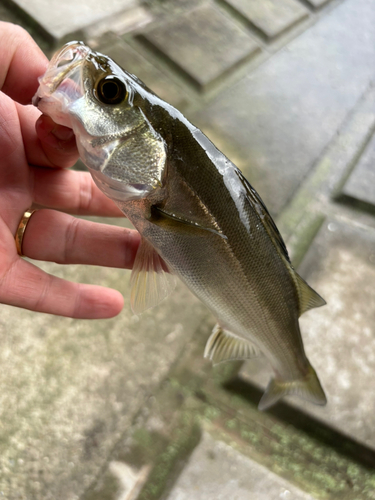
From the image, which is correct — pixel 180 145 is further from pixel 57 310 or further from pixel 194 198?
pixel 57 310

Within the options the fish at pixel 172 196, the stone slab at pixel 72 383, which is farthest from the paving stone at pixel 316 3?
the fish at pixel 172 196

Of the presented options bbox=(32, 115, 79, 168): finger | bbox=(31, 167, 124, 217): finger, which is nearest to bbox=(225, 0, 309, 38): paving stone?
bbox=(31, 167, 124, 217): finger

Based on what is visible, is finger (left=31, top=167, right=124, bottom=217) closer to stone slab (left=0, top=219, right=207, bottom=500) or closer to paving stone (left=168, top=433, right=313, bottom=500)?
stone slab (left=0, top=219, right=207, bottom=500)

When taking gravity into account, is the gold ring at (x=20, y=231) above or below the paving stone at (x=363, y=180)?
above

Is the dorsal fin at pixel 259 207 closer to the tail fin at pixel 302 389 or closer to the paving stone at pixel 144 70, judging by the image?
the tail fin at pixel 302 389

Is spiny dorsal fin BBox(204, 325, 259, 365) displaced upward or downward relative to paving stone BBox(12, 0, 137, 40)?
downward

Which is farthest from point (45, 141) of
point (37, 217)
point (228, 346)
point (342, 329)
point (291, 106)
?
point (291, 106)

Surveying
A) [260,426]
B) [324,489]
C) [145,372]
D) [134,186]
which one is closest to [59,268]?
[145,372]
